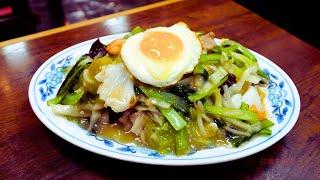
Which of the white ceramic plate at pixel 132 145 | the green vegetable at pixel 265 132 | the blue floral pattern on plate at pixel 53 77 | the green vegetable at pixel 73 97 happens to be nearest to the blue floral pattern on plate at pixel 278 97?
the white ceramic plate at pixel 132 145

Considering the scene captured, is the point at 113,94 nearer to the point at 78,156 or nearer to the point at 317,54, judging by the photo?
the point at 78,156

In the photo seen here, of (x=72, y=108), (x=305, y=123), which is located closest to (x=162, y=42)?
(x=72, y=108)

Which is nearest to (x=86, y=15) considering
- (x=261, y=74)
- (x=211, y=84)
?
(x=261, y=74)

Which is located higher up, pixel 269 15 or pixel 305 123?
pixel 305 123

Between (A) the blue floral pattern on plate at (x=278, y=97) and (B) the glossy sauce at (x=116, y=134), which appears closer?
(B) the glossy sauce at (x=116, y=134)

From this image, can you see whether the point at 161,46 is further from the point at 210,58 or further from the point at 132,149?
the point at 132,149

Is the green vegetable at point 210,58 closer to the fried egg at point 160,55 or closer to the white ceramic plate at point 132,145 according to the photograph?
the fried egg at point 160,55

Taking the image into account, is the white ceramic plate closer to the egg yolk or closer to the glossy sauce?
the glossy sauce
